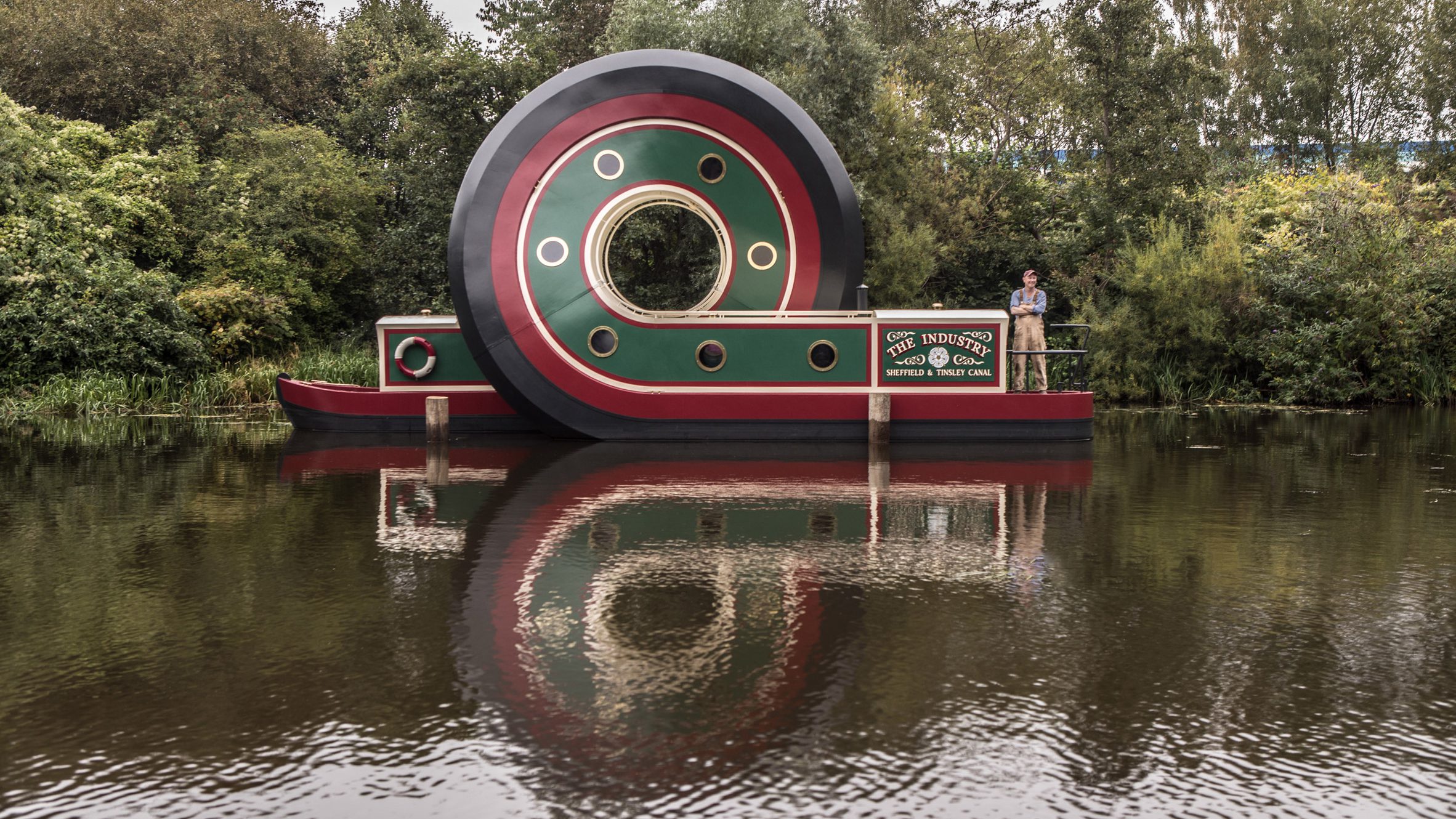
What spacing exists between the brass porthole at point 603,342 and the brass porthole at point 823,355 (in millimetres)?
2443

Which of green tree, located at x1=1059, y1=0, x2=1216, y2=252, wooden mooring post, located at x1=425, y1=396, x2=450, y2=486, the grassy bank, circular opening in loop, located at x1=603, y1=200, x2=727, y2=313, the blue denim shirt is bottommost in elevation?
wooden mooring post, located at x1=425, y1=396, x2=450, y2=486

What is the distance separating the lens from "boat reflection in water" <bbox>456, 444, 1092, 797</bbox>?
4508 mm

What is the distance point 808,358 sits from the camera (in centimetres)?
1555

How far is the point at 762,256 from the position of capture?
16406 mm

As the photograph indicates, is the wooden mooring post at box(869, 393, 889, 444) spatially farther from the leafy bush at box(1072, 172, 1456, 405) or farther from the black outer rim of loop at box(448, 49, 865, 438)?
the leafy bush at box(1072, 172, 1456, 405)

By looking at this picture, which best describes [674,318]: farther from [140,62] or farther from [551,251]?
[140,62]

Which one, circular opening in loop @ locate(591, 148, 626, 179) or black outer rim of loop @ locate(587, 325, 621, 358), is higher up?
circular opening in loop @ locate(591, 148, 626, 179)

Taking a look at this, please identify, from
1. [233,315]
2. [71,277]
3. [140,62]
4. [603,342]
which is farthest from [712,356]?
[140,62]

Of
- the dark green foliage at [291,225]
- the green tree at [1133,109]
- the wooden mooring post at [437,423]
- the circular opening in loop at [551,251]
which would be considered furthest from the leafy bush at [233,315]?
the green tree at [1133,109]

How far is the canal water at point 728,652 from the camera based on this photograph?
158 inches

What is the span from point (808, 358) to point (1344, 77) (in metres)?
36.2

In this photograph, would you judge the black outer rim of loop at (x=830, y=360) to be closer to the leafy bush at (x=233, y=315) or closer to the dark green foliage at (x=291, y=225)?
the leafy bush at (x=233, y=315)

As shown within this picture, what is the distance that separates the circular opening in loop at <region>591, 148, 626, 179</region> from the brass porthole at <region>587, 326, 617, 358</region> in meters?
2.01

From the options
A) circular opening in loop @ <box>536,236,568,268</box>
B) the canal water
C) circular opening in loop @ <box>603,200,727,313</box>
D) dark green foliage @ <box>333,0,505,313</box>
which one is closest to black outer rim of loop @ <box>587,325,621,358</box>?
circular opening in loop @ <box>536,236,568,268</box>
